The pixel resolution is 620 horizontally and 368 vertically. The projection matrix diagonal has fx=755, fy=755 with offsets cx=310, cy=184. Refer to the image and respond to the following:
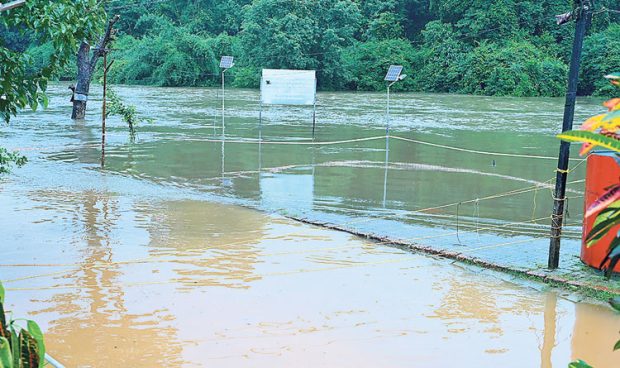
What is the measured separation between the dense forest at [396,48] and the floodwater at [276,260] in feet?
87.5

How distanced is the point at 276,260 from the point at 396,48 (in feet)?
141

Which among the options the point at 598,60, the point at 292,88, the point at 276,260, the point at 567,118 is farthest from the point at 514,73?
the point at 276,260

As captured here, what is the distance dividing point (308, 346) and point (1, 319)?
3836 millimetres

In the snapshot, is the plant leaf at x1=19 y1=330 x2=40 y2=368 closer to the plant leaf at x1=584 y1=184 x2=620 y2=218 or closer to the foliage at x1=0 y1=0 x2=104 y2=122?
the plant leaf at x1=584 y1=184 x2=620 y2=218

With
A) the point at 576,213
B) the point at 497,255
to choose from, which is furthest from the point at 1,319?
the point at 576,213

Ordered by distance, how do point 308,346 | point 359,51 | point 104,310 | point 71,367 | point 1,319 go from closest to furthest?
point 1,319, point 71,367, point 308,346, point 104,310, point 359,51

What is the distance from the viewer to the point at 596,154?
304 inches

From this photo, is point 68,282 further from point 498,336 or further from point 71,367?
point 498,336

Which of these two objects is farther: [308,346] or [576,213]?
[576,213]

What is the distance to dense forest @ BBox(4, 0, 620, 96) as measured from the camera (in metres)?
44.1

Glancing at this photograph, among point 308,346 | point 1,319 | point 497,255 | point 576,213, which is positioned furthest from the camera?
point 576,213

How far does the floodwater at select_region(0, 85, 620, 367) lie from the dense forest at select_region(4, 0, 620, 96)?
26657 millimetres

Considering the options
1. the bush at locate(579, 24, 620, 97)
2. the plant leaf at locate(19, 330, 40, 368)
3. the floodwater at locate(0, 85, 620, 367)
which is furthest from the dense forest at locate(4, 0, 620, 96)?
the plant leaf at locate(19, 330, 40, 368)

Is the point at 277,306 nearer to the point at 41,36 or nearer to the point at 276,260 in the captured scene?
the point at 276,260
